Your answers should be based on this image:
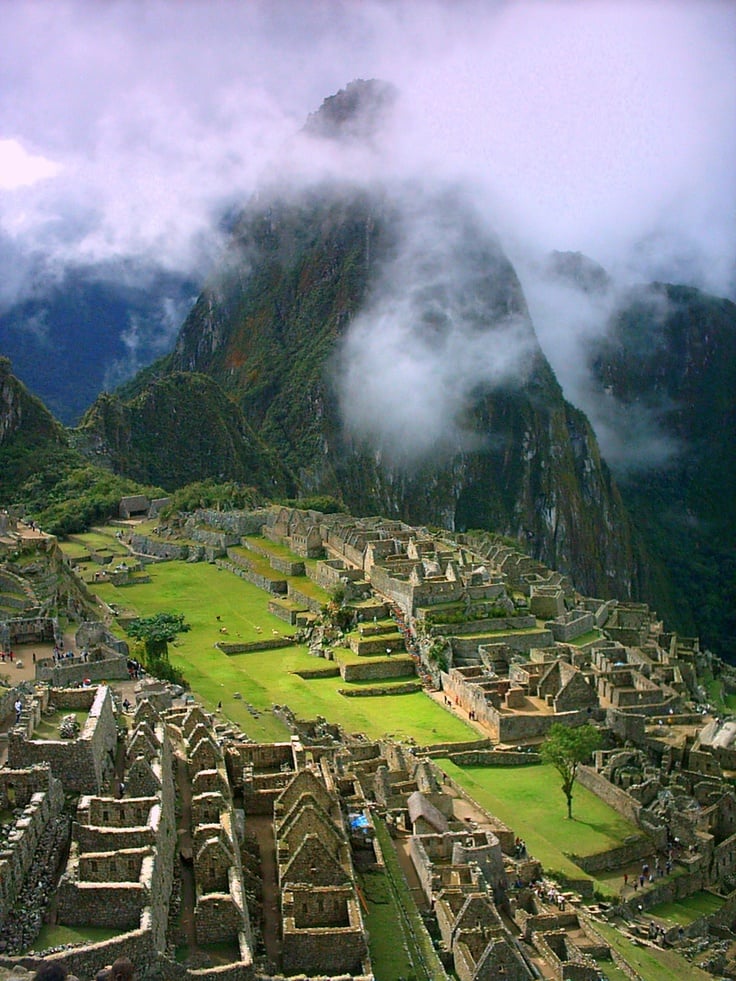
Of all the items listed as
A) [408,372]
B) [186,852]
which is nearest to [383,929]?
[186,852]

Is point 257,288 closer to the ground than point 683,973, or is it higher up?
higher up

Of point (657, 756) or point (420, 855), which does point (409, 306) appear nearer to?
point (657, 756)

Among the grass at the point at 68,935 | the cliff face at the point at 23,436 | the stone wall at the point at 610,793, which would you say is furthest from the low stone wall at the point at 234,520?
the grass at the point at 68,935

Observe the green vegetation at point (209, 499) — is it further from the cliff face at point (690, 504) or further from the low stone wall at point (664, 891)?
the cliff face at point (690, 504)

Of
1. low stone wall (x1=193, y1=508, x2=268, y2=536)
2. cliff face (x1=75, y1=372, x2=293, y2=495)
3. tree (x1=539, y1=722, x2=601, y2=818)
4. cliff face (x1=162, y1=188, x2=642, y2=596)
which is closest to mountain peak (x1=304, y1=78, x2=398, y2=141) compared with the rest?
cliff face (x1=162, y1=188, x2=642, y2=596)

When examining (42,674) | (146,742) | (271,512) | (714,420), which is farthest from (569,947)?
(714,420)

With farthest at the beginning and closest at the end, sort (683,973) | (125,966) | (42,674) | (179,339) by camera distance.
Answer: (179,339) → (42,674) → (683,973) → (125,966)

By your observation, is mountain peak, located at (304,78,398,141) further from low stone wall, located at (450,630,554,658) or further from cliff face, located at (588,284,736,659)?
low stone wall, located at (450,630,554,658)
